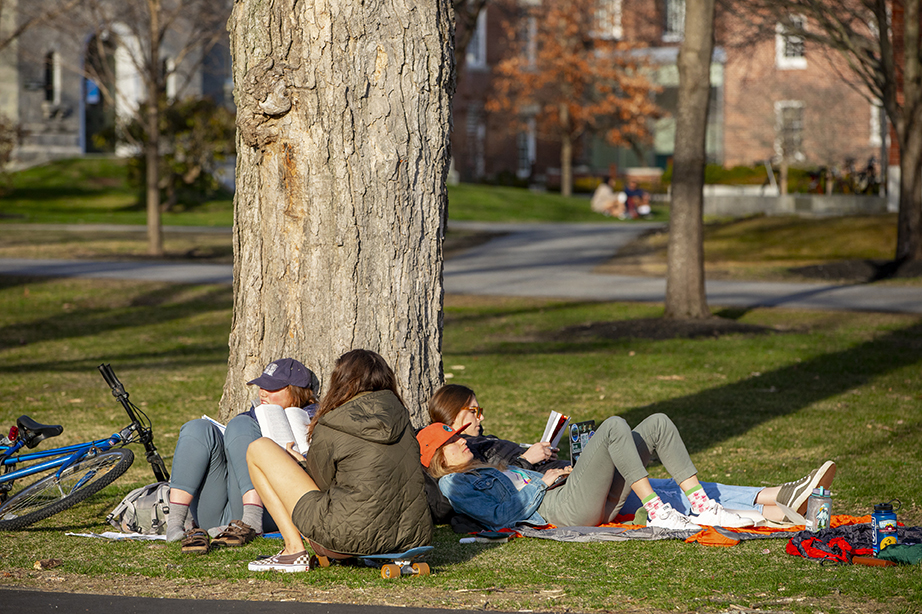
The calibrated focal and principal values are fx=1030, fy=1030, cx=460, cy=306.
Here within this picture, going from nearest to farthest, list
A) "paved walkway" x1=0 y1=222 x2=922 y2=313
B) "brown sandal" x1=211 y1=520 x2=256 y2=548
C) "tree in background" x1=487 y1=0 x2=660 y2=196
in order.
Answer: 1. "brown sandal" x1=211 y1=520 x2=256 y2=548
2. "paved walkway" x1=0 y1=222 x2=922 y2=313
3. "tree in background" x1=487 y1=0 x2=660 y2=196

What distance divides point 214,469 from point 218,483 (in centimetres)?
8

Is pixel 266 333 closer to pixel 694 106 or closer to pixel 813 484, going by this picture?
pixel 813 484

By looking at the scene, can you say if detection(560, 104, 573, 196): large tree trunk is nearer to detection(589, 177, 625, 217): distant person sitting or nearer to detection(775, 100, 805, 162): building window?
detection(589, 177, 625, 217): distant person sitting

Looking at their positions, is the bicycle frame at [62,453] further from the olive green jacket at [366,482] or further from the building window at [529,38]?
the building window at [529,38]

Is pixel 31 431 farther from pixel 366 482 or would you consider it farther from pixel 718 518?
pixel 718 518

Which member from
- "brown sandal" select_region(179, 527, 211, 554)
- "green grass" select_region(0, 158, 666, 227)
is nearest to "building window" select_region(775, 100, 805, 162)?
"green grass" select_region(0, 158, 666, 227)

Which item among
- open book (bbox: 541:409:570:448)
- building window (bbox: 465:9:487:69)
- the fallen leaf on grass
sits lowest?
the fallen leaf on grass

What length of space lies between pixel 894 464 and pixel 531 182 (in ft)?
129

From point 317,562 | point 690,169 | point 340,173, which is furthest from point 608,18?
point 317,562

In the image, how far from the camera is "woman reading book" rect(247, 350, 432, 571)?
15.0 feet

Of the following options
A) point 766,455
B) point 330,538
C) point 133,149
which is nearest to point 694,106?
point 766,455

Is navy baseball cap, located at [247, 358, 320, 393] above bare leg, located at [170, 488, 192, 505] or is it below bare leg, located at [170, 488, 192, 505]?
above

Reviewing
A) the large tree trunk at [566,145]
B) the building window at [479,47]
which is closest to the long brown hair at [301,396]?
the large tree trunk at [566,145]

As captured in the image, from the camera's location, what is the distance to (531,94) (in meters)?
40.4
